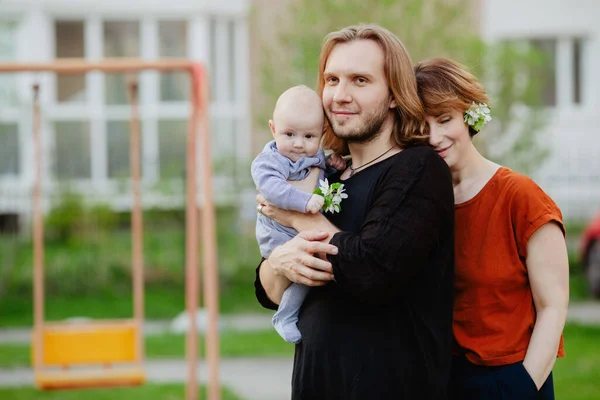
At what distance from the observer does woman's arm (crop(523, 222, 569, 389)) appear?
110 inches

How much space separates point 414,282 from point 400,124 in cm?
46

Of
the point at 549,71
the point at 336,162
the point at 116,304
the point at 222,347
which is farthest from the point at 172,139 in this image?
the point at 336,162

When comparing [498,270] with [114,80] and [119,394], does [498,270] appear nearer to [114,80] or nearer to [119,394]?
[119,394]

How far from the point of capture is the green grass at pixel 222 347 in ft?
28.3

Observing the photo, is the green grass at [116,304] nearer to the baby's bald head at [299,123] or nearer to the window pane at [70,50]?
the window pane at [70,50]

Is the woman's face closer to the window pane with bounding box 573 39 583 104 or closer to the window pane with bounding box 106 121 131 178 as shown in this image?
the window pane with bounding box 106 121 131 178

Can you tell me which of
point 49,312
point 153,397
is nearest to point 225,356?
point 153,397

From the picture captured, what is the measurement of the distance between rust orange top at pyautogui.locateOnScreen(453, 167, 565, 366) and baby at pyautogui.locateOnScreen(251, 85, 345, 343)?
1.57ft

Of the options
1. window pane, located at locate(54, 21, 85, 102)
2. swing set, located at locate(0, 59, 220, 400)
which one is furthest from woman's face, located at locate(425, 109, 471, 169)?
window pane, located at locate(54, 21, 85, 102)

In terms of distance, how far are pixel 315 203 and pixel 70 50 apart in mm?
14157

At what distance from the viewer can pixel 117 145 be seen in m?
15.9

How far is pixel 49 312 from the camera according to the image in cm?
1048

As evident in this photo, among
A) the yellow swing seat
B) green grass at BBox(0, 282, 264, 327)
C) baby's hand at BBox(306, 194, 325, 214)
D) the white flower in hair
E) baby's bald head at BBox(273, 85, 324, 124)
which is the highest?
baby's bald head at BBox(273, 85, 324, 124)

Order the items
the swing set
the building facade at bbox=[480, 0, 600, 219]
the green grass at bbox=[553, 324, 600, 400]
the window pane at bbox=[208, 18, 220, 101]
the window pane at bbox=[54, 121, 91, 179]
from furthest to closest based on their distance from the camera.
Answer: the building facade at bbox=[480, 0, 600, 219], the window pane at bbox=[208, 18, 220, 101], the window pane at bbox=[54, 121, 91, 179], the green grass at bbox=[553, 324, 600, 400], the swing set
